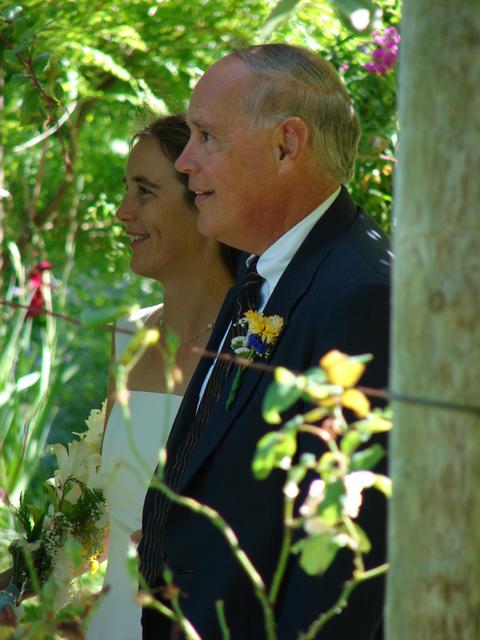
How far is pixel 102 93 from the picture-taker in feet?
14.1

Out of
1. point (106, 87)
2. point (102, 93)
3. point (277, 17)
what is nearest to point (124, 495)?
A: point (102, 93)

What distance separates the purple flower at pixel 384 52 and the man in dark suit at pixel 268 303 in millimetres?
1237

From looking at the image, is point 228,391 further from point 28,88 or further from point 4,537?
point 28,88

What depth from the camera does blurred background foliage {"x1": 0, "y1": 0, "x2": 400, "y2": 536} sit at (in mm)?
3473

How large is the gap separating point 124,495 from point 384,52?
1856 mm

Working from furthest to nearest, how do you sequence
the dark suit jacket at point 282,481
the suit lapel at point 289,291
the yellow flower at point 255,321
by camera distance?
the yellow flower at point 255,321
the suit lapel at point 289,291
the dark suit jacket at point 282,481

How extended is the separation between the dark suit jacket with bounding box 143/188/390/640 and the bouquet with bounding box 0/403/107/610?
1.56 feet

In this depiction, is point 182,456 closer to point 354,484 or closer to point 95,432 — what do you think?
point 95,432

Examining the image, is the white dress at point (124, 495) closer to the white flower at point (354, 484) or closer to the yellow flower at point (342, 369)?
the white flower at point (354, 484)

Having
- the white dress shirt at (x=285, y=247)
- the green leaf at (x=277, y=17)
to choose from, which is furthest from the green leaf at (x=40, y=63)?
the green leaf at (x=277, y=17)

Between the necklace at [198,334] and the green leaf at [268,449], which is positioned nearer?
the green leaf at [268,449]

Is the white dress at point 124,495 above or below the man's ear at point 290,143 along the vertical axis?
below

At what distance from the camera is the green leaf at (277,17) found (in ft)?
4.30

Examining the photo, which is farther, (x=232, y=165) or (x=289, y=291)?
(x=232, y=165)
